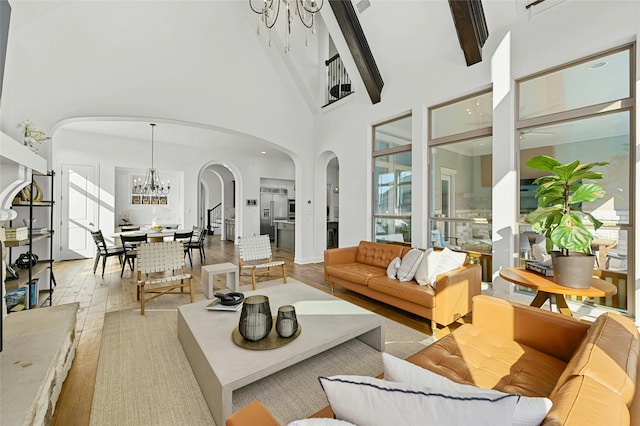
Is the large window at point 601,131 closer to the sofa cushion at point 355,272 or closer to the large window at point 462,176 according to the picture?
the large window at point 462,176

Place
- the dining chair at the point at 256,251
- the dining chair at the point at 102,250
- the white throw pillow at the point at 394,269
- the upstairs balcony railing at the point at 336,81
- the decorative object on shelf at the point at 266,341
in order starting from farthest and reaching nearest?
the upstairs balcony railing at the point at 336,81 < the dining chair at the point at 102,250 < the dining chair at the point at 256,251 < the white throw pillow at the point at 394,269 < the decorative object on shelf at the point at 266,341

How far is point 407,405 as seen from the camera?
2.33ft

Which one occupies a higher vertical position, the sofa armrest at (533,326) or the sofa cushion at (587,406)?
the sofa cushion at (587,406)

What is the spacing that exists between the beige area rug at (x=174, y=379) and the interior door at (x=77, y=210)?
525cm

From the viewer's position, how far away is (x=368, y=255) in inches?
169

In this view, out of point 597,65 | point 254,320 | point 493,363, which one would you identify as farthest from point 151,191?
point 597,65

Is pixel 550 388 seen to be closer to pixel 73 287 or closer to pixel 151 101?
pixel 151 101

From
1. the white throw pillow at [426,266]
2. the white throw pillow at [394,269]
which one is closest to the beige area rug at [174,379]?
the white throw pillow at [426,266]

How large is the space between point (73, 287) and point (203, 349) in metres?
4.08

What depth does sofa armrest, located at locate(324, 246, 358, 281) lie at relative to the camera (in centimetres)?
419

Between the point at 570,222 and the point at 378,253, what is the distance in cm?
230

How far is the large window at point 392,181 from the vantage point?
4.71 m

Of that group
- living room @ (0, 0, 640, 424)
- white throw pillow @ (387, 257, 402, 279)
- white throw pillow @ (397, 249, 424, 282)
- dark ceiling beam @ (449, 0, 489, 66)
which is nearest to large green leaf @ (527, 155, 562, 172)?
living room @ (0, 0, 640, 424)

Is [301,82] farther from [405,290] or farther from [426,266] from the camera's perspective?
[405,290]
